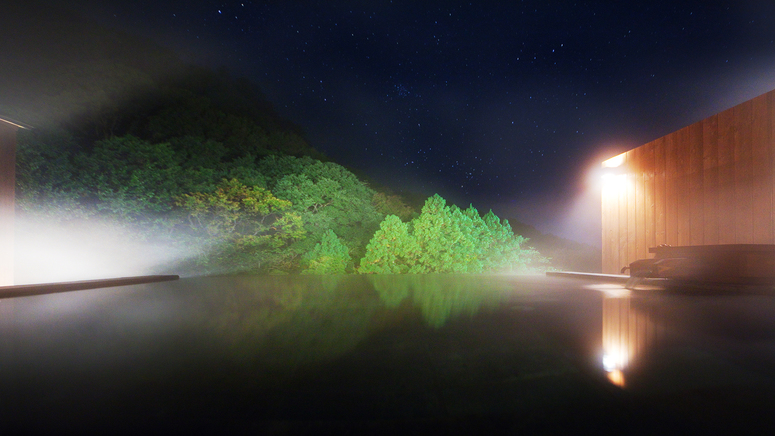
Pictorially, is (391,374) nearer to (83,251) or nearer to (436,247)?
(436,247)

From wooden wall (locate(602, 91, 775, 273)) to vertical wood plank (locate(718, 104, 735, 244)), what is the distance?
0.01m

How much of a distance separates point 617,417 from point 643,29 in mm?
9378

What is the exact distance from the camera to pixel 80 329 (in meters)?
2.63

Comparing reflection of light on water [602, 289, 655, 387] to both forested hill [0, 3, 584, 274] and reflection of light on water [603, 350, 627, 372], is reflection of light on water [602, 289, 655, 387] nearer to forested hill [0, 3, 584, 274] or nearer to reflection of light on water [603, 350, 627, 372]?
reflection of light on water [603, 350, 627, 372]

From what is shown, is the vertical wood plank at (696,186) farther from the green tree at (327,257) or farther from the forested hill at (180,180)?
the green tree at (327,257)

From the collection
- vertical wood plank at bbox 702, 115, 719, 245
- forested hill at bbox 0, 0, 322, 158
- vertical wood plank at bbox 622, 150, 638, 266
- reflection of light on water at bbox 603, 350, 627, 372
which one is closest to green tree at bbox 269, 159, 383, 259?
forested hill at bbox 0, 0, 322, 158

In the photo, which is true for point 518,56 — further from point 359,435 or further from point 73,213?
point 73,213

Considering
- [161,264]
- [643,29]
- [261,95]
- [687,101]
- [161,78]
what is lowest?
[161,264]

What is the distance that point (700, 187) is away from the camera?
574cm

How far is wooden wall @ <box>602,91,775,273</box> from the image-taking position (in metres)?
4.82

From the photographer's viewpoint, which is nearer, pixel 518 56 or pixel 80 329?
pixel 80 329

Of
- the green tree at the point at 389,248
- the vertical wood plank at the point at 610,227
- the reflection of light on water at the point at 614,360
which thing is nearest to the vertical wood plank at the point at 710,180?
the vertical wood plank at the point at 610,227

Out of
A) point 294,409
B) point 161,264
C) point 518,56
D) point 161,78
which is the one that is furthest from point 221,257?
point 294,409

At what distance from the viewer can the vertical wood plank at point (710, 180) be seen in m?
5.46
